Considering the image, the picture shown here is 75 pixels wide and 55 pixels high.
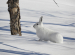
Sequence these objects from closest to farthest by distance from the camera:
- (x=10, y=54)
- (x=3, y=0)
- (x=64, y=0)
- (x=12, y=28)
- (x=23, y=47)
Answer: (x=10, y=54), (x=23, y=47), (x=12, y=28), (x=3, y=0), (x=64, y=0)

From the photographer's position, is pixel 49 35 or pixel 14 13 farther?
pixel 14 13

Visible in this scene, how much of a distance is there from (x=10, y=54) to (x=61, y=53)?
123 centimetres

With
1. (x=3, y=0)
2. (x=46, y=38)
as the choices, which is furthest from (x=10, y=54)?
(x=3, y=0)

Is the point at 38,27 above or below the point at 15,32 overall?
above

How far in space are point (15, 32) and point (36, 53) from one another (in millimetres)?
2575

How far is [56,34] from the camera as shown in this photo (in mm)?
5176

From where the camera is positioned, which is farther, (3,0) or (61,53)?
(3,0)

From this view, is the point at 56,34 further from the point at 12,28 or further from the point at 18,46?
the point at 12,28

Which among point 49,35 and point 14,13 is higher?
point 14,13

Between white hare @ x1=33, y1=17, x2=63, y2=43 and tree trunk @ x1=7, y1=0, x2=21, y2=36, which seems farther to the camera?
tree trunk @ x1=7, y1=0, x2=21, y2=36

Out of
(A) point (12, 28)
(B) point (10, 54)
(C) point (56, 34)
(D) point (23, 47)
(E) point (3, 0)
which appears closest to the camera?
(B) point (10, 54)

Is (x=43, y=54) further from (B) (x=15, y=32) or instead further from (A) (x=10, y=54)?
(B) (x=15, y=32)

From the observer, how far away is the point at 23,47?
4.41m

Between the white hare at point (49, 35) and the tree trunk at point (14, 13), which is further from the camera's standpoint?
the tree trunk at point (14, 13)
